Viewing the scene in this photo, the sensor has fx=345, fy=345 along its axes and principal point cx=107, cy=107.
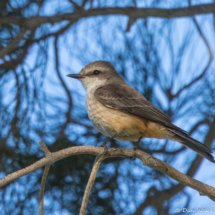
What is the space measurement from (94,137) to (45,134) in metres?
0.39

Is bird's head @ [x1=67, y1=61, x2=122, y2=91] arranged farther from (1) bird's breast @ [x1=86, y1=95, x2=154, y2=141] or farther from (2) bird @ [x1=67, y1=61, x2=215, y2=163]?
(1) bird's breast @ [x1=86, y1=95, x2=154, y2=141]

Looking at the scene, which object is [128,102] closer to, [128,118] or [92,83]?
[128,118]

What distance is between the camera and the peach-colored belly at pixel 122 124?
91.2 inches

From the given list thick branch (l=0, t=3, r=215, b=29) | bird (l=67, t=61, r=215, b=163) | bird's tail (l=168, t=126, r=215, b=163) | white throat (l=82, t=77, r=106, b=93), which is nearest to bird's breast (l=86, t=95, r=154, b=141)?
bird (l=67, t=61, r=215, b=163)

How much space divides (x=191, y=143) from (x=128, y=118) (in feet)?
1.47

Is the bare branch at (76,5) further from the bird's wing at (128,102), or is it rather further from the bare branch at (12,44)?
the bird's wing at (128,102)

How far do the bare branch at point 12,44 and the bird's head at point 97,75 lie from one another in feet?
1.80

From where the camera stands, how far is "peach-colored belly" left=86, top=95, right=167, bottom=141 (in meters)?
2.32

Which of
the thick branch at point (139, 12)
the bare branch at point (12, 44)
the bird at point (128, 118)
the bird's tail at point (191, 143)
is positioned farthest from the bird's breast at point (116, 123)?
the thick branch at point (139, 12)

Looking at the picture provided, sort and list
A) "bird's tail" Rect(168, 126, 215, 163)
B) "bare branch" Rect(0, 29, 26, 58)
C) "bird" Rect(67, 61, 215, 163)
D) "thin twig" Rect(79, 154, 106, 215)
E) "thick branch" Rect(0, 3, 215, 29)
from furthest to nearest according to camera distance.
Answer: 1. "thick branch" Rect(0, 3, 215, 29)
2. "bare branch" Rect(0, 29, 26, 58)
3. "bird" Rect(67, 61, 215, 163)
4. "bird's tail" Rect(168, 126, 215, 163)
5. "thin twig" Rect(79, 154, 106, 215)

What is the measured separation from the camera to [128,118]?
2.36 m

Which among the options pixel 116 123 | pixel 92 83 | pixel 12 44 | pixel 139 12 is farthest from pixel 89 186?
pixel 139 12

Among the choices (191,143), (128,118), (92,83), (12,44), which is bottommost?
(191,143)

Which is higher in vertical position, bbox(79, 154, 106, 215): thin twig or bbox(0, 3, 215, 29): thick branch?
bbox(0, 3, 215, 29): thick branch
